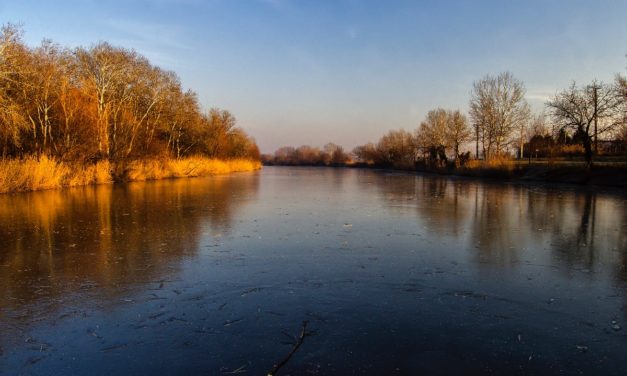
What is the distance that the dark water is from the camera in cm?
324

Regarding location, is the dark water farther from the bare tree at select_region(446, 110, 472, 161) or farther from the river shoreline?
the bare tree at select_region(446, 110, 472, 161)

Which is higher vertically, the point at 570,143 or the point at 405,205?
the point at 570,143

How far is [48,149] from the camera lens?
21.2 meters

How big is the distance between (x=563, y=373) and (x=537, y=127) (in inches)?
2418

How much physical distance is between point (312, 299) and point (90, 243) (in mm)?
5061

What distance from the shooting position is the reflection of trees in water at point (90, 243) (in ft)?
16.8

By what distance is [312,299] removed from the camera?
14.9 ft

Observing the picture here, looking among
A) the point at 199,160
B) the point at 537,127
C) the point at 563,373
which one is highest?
the point at 537,127

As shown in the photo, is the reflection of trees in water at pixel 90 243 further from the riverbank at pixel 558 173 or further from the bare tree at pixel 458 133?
the bare tree at pixel 458 133

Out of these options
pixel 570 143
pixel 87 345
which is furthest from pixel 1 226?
pixel 570 143

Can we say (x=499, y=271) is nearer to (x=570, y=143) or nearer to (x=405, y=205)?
(x=405, y=205)

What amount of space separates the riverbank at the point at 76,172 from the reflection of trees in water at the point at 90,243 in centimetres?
452

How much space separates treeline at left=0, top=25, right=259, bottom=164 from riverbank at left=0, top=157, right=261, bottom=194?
60 cm

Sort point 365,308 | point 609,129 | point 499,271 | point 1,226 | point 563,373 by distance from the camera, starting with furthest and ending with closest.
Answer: point 609,129
point 1,226
point 499,271
point 365,308
point 563,373
